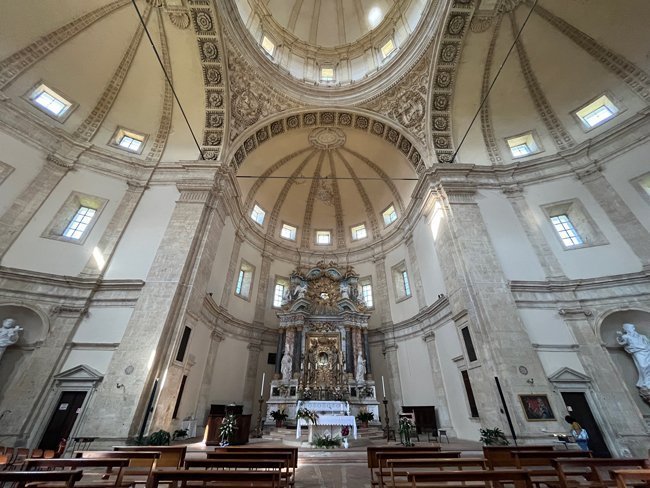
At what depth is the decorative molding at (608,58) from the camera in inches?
441

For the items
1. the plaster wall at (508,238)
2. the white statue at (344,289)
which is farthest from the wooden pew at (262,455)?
the white statue at (344,289)

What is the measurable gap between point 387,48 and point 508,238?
46.0 ft

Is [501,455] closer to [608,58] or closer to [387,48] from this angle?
[608,58]

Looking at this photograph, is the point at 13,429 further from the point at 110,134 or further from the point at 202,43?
the point at 202,43

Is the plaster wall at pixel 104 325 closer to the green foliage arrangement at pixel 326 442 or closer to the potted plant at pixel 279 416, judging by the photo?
the potted plant at pixel 279 416

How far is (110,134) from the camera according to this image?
529 inches

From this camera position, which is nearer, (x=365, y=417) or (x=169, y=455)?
(x=169, y=455)

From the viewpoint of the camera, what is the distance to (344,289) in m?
17.2

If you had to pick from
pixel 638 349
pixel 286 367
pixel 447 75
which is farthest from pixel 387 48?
pixel 286 367

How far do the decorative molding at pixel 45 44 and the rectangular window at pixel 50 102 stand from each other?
2.33 ft

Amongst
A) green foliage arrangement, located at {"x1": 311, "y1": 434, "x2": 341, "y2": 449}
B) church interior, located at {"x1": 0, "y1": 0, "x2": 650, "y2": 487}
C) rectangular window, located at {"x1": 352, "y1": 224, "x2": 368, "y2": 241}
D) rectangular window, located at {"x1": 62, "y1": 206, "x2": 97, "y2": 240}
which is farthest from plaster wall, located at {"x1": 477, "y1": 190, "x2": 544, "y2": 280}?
rectangular window, located at {"x1": 62, "y1": 206, "x2": 97, "y2": 240}

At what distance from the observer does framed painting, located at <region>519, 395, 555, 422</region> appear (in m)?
8.62

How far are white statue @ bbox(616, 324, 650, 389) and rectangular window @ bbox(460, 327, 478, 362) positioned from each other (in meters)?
4.73

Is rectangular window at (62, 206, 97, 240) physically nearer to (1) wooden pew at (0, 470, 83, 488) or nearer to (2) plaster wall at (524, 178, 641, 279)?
(1) wooden pew at (0, 470, 83, 488)
